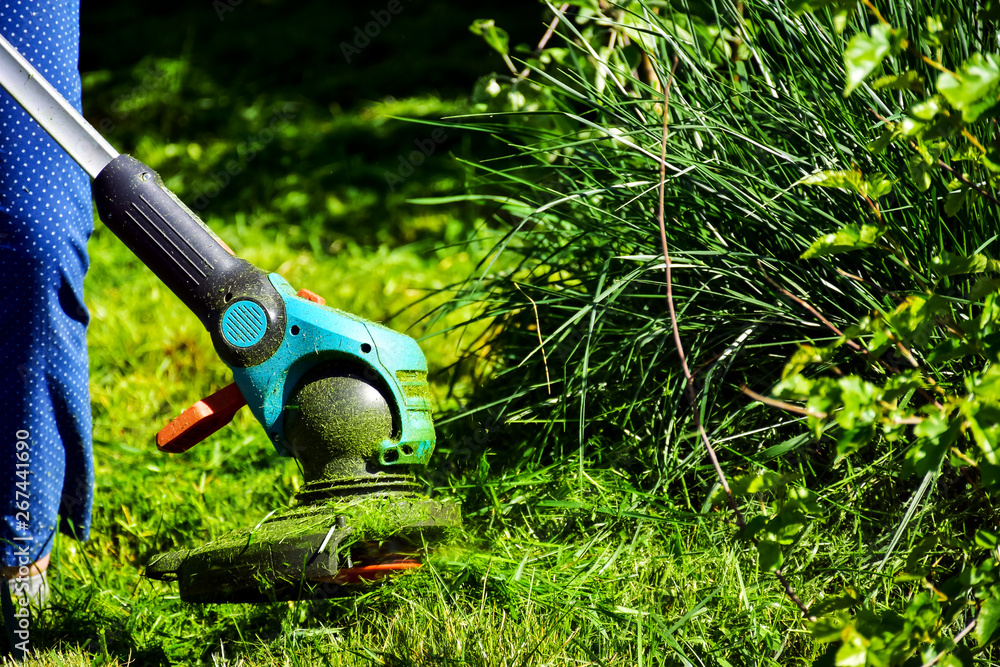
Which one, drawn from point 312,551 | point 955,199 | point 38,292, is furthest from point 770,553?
point 38,292

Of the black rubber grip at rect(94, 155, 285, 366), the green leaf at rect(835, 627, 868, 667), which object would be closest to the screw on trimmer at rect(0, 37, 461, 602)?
the black rubber grip at rect(94, 155, 285, 366)

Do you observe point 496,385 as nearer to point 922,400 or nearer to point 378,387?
point 378,387

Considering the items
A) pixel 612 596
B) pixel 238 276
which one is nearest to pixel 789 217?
pixel 612 596

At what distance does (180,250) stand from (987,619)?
1.25 metres

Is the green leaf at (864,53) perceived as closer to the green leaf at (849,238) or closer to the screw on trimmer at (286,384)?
the green leaf at (849,238)

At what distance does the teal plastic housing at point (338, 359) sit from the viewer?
4.68 ft

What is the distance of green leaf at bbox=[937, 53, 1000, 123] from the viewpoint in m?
0.82

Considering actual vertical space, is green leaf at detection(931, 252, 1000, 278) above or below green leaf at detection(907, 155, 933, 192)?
below

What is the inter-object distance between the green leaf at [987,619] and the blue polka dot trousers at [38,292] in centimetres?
160

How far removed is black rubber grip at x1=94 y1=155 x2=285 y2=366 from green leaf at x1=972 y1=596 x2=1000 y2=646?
3.45 feet

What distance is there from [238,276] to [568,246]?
0.67 meters

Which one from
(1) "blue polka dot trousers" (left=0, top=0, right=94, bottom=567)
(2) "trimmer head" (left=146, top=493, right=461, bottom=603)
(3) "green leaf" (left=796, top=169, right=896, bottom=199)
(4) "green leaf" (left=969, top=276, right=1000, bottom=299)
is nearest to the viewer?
(4) "green leaf" (left=969, top=276, right=1000, bottom=299)

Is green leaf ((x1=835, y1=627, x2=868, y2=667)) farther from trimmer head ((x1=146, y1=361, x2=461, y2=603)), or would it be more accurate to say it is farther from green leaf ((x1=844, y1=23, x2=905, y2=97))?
trimmer head ((x1=146, y1=361, x2=461, y2=603))

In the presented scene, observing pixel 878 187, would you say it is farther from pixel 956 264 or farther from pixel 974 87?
pixel 974 87
